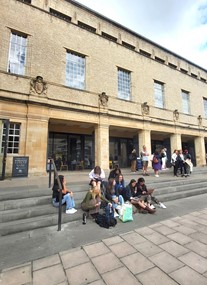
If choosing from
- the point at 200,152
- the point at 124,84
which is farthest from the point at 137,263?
the point at 200,152

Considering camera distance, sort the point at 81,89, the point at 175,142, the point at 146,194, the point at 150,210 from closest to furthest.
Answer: the point at 150,210, the point at 146,194, the point at 81,89, the point at 175,142

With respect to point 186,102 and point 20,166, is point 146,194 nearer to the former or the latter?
point 20,166

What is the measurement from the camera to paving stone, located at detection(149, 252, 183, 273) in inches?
103

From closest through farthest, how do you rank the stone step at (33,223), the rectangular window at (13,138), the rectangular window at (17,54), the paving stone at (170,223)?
the stone step at (33,223), the paving stone at (170,223), the rectangular window at (13,138), the rectangular window at (17,54)

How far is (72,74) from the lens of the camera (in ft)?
39.0

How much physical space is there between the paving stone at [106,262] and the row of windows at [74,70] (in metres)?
10.5

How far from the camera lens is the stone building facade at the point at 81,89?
9586 mm

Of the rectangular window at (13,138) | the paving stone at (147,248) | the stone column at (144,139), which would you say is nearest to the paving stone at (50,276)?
the paving stone at (147,248)

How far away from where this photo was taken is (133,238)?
11.9 feet

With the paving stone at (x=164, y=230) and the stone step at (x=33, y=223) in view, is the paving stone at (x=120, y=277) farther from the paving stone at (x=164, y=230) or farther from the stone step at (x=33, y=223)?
the stone step at (x=33, y=223)

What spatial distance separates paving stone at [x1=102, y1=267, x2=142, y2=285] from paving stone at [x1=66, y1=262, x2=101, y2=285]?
139 millimetres

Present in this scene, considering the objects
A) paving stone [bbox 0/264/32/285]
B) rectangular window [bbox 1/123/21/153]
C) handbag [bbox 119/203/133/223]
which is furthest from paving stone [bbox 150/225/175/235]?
rectangular window [bbox 1/123/21/153]

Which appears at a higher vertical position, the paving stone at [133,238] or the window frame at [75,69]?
the window frame at [75,69]

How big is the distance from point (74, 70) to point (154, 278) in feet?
40.0
